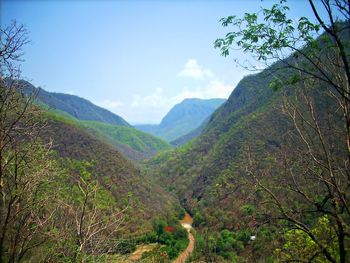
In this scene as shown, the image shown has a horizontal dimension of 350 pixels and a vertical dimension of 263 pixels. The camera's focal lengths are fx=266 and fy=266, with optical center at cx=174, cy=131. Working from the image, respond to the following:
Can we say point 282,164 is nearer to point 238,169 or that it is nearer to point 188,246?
point 188,246

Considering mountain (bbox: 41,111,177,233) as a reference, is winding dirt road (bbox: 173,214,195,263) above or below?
below

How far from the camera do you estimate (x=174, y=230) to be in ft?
166

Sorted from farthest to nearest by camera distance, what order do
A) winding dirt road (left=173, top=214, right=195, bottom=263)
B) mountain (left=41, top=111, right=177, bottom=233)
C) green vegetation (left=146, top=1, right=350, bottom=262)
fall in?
mountain (left=41, top=111, right=177, bottom=233)
winding dirt road (left=173, top=214, right=195, bottom=263)
green vegetation (left=146, top=1, right=350, bottom=262)

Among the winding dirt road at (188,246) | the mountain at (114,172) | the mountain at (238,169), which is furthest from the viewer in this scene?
the mountain at (114,172)

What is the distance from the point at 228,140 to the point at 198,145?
29.4 meters

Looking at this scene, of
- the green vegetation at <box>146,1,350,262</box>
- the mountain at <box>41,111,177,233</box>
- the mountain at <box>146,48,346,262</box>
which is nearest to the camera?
the green vegetation at <box>146,1,350,262</box>

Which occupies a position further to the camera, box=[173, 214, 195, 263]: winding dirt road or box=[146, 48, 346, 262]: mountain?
box=[173, 214, 195, 263]: winding dirt road

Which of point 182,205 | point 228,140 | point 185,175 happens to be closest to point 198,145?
point 185,175

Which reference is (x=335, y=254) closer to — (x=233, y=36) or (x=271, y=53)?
(x=271, y=53)

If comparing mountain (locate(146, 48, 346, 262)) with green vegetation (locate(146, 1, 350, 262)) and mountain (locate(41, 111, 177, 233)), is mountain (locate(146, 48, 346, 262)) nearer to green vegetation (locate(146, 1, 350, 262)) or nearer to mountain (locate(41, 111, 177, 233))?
green vegetation (locate(146, 1, 350, 262))

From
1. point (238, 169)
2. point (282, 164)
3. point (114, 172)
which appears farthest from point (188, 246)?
point (282, 164)

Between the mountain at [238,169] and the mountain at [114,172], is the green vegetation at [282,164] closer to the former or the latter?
the mountain at [238,169]

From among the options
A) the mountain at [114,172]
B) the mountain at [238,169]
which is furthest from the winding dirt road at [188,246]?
the mountain at [114,172]

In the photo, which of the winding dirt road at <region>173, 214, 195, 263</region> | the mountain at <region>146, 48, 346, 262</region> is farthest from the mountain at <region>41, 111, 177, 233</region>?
the mountain at <region>146, 48, 346, 262</region>
